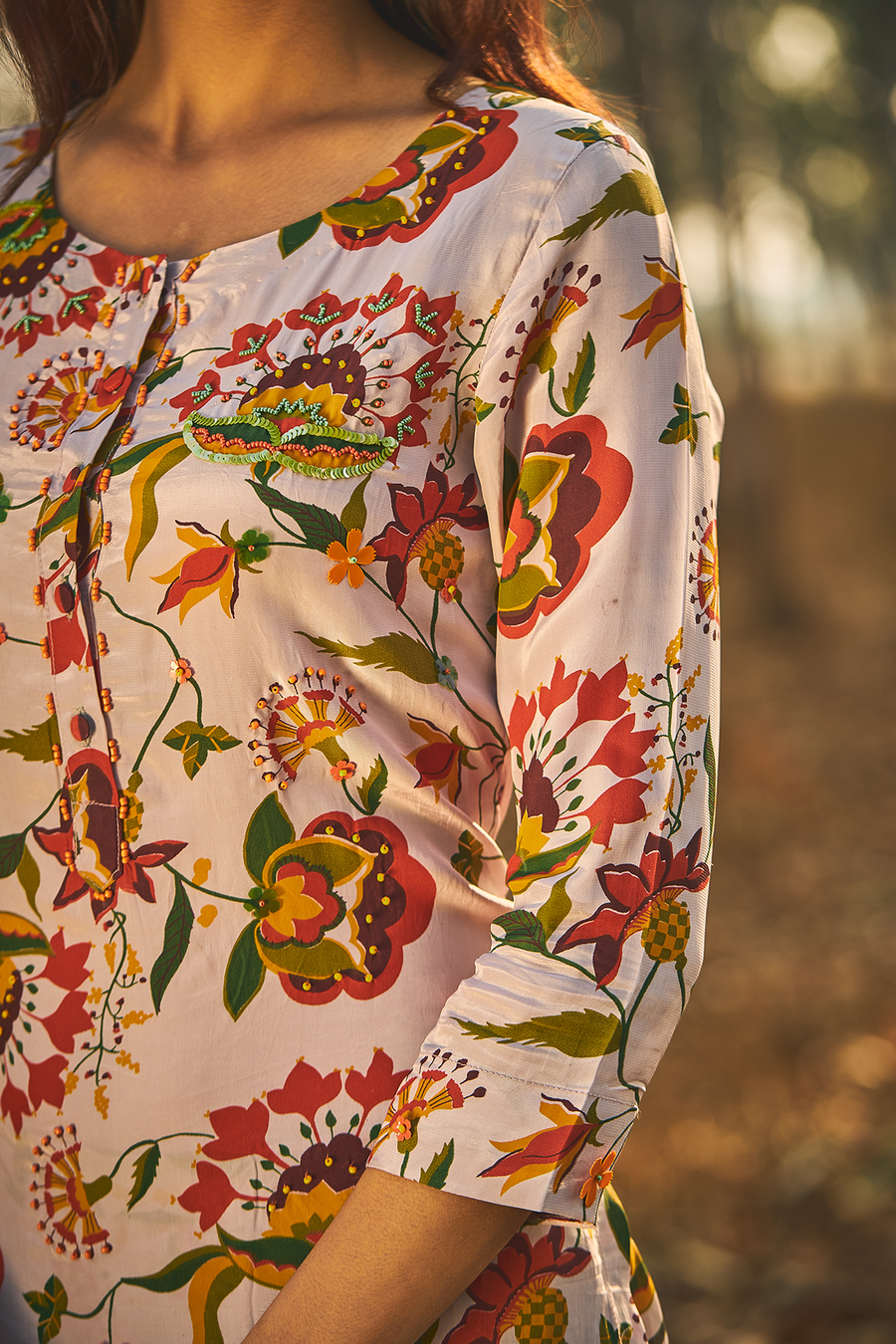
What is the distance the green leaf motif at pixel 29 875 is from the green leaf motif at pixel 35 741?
0.08 metres

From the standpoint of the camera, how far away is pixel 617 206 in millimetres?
863

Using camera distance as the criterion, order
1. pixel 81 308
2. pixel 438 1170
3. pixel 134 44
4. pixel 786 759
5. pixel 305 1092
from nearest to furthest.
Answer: pixel 438 1170 < pixel 305 1092 < pixel 81 308 < pixel 134 44 < pixel 786 759

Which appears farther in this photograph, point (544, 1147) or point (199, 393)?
point (199, 393)

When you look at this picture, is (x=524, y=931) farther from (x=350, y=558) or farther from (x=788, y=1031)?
(x=788, y=1031)

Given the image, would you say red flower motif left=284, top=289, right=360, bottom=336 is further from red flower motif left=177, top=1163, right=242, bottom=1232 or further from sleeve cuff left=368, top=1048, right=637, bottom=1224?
red flower motif left=177, top=1163, right=242, bottom=1232

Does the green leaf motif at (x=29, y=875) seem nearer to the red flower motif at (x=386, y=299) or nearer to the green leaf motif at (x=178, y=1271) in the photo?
the green leaf motif at (x=178, y=1271)

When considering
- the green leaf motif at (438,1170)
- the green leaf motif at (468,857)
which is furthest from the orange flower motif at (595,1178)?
the green leaf motif at (468,857)

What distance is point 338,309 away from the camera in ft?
2.97

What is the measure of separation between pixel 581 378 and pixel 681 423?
0.08 m

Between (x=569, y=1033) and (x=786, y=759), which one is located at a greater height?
(x=569, y=1033)

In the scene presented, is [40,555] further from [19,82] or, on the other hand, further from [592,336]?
[19,82]

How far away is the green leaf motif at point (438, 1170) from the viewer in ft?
2.52

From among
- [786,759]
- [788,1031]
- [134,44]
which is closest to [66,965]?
[134,44]

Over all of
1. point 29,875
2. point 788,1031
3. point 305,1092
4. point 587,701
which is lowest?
point 788,1031
